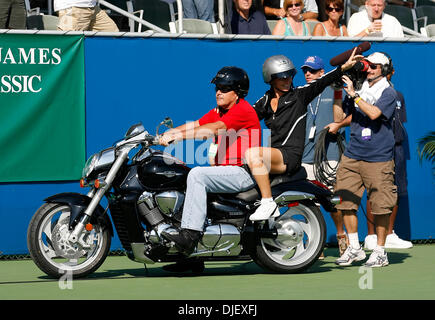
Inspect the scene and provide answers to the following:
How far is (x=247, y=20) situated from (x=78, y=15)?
212cm

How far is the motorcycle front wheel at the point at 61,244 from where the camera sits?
724cm

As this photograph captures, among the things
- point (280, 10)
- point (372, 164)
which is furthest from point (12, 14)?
point (372, 164)

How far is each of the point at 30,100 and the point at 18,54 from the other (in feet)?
1.68

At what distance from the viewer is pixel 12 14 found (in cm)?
956

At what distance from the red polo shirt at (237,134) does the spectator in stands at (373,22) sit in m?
3.68

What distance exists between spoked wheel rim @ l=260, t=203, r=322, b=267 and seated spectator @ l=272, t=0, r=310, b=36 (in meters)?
3.33

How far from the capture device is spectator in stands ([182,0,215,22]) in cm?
1118

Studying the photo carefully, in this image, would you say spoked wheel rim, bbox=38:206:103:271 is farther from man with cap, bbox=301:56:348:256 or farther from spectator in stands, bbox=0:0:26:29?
spectator in stands, bbox=0:0:26:29

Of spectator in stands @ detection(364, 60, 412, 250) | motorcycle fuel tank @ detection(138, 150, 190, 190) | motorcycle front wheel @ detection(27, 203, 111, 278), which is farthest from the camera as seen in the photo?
spectator in stands @ detection(364, 60, 412, 250)

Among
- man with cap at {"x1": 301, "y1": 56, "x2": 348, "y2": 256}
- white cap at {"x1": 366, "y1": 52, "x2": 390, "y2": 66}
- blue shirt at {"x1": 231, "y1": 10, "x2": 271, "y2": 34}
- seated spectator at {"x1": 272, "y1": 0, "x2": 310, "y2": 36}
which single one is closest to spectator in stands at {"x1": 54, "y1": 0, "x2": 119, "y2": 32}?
blue shirt at {"x1": 231, "y1": 10, "x2": 271, "y2": 34}

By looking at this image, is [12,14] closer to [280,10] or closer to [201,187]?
[201,187]

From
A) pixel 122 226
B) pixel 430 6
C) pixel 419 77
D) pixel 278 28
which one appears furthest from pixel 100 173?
pixel 430 6

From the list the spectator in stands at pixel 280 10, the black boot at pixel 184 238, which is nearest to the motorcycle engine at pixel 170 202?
the black boot at pixel 184 238
